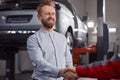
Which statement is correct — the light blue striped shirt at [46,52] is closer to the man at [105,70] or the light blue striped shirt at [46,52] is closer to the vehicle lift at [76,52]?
the man at [105,70]

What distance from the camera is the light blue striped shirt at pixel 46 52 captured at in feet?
8.39

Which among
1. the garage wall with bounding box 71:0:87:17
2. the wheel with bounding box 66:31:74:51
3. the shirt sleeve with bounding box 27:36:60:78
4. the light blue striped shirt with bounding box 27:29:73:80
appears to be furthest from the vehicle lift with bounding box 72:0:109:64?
the garage wall with bounding box 71:0:87:17

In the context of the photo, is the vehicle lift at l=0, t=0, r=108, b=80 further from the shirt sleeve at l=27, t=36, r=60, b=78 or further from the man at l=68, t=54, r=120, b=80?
the man at l=68, t=54, r=120, b=80

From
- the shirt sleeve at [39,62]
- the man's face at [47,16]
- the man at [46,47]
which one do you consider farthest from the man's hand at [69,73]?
the man's face at [47,16]

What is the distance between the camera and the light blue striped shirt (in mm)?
2557

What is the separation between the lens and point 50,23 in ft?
8.87

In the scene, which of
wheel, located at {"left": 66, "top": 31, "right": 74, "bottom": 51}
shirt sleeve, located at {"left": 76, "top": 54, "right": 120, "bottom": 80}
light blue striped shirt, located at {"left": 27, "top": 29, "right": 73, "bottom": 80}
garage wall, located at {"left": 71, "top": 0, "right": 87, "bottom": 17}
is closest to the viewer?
shirt sleeve, located at {"left": 76, "top": 54, "right": 120, "bottom": 80}

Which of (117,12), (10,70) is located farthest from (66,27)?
(117,12)

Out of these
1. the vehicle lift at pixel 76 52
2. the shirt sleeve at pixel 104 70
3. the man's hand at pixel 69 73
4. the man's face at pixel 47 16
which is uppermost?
the man's face at pixel 47 16

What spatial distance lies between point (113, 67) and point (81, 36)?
5.10 metres

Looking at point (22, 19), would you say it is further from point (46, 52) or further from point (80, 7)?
point (80, 7)

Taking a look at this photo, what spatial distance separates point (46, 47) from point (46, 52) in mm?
46

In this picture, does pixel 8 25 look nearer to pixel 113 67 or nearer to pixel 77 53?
pixel 77 53

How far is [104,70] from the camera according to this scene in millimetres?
1854
